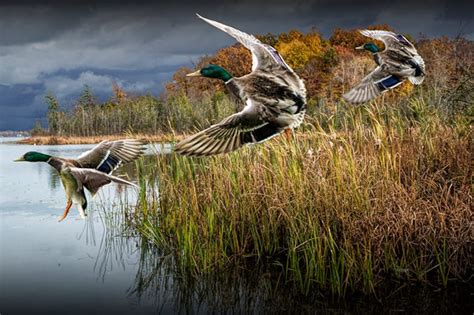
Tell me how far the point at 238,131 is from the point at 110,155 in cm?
90

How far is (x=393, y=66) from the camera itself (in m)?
5.91

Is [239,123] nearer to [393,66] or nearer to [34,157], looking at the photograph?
[34,157]

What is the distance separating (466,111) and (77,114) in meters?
40.8

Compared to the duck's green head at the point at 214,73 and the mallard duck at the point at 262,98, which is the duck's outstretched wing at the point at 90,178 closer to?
the mallard duck at the point at 262,98

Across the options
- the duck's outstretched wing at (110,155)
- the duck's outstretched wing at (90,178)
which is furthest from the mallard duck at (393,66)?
the duck's outstretched wing at (90,178)

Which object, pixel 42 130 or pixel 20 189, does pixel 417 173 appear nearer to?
pixel 20 189

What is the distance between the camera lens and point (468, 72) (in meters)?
8.27

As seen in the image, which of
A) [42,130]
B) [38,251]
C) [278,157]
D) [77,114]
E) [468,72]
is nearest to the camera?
[278,157]

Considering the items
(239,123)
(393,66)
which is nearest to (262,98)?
(239,123)

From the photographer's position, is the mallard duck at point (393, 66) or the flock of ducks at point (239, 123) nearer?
the flock of ducks at point (239, 123)

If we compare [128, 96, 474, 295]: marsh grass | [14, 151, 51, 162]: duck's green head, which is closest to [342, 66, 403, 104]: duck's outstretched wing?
[128, 96, 474, 295]: marsh grass

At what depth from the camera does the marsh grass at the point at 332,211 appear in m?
5.71

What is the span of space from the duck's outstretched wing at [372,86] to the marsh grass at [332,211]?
0.39 m

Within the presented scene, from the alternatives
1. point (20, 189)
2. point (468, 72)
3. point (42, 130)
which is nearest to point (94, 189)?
point (20, 189)
